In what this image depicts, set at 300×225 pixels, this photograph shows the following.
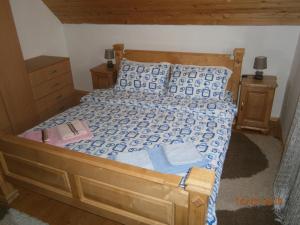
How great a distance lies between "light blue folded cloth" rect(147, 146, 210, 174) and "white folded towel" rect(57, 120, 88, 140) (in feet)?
2.06

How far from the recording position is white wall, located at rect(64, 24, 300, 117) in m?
2.67

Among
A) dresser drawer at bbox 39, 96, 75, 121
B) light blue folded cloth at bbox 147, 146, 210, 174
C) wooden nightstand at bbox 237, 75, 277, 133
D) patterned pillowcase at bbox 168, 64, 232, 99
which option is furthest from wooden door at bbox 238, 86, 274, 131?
dresser drawer at bbox 39, 96, 75, 121

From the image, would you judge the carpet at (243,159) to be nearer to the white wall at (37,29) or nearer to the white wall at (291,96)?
the white wall at (291,96)

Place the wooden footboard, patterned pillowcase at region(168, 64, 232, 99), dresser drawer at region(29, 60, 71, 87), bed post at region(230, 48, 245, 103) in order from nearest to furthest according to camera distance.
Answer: the wooden footboard → patterned pillowcase at region(168, 64, 232, 99) → bed post at region(230, 48, 245, 103) → dresser drawer at region(29, 60, 71, 87)

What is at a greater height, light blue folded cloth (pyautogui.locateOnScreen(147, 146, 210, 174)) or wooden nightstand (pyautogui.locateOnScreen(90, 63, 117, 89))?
wooden nightstand (pyautogui.locateOnScreen(90, 63, 117, 89))

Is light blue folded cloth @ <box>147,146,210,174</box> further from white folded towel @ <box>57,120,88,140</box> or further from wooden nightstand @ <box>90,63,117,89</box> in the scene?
wooden nightstand @ <box>90,63,117,89</box>

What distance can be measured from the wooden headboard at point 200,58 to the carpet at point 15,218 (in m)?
2.04

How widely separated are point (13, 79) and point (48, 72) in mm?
529

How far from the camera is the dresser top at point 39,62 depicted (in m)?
3.00

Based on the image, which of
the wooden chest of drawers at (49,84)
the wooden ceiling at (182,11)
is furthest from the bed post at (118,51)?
the wooden chest of drawers at (49,84)

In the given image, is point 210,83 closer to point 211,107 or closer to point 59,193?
point 211,107

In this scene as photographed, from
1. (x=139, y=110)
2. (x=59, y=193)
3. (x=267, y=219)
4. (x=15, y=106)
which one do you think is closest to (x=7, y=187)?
(x=59, y=193)

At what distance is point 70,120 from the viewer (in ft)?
7.60

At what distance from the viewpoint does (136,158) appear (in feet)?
5.41
